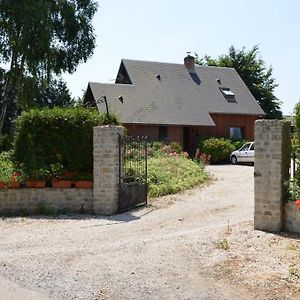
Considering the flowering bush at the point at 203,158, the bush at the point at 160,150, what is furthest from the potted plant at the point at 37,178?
the flowering bush at the point at 203,158

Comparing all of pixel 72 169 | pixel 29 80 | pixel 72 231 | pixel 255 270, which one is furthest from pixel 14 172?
pixel 29 80

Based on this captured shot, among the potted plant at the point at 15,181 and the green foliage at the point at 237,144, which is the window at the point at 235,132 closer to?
the green foliage at the point at 237,144

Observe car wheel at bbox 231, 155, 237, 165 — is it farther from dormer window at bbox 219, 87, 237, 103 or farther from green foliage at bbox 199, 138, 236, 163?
dormer window at bbox 219, 87, 237, 103

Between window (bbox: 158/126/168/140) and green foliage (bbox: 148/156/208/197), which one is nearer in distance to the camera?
green foliage (bbox: 148/156/208/197)

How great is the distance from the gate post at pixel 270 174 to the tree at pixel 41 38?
1551 cm

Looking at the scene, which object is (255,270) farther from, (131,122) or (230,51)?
(230,51)

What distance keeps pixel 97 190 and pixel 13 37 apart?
13.4 metres

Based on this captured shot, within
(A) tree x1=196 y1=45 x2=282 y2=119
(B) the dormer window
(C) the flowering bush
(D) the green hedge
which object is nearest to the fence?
(D) the green hedge

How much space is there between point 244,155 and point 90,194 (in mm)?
15695

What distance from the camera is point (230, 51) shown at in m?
49.3

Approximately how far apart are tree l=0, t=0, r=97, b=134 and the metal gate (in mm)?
11144

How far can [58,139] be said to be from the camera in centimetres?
1213

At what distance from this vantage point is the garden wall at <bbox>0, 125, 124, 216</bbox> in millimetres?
11570

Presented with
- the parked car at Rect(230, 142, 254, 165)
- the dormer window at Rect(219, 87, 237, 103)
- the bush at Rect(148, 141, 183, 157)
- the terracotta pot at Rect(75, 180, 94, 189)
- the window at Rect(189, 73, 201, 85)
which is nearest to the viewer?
the terracotta pot at Rect(75, 180, 94, 189)
